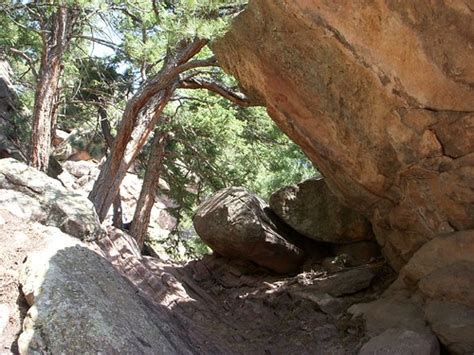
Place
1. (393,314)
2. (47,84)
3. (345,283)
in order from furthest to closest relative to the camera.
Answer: (47,84)
(345,283)
(393,314)

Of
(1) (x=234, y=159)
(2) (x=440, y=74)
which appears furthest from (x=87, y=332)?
(1) (x=234, y=159)

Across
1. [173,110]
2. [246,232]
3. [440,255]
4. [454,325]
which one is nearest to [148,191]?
[173,110]

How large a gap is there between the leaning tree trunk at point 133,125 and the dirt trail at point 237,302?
2.92ft

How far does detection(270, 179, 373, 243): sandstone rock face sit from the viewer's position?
7785 mm

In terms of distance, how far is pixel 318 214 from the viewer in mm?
8016

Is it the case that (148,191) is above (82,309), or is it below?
above

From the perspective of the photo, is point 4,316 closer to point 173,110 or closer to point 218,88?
point 218,88

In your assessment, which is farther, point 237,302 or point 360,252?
point 360,252

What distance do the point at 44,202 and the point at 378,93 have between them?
3749 mm

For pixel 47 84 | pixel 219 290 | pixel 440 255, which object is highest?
pixel 47 84

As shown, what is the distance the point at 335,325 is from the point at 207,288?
2396 millimetres

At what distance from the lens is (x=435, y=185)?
206 inches

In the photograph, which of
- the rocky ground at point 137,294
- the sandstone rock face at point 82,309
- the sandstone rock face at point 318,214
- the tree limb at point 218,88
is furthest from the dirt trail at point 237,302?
the tree limb at point 218,88

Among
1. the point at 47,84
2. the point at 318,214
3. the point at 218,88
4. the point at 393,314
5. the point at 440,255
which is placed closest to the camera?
the point at 440,255
